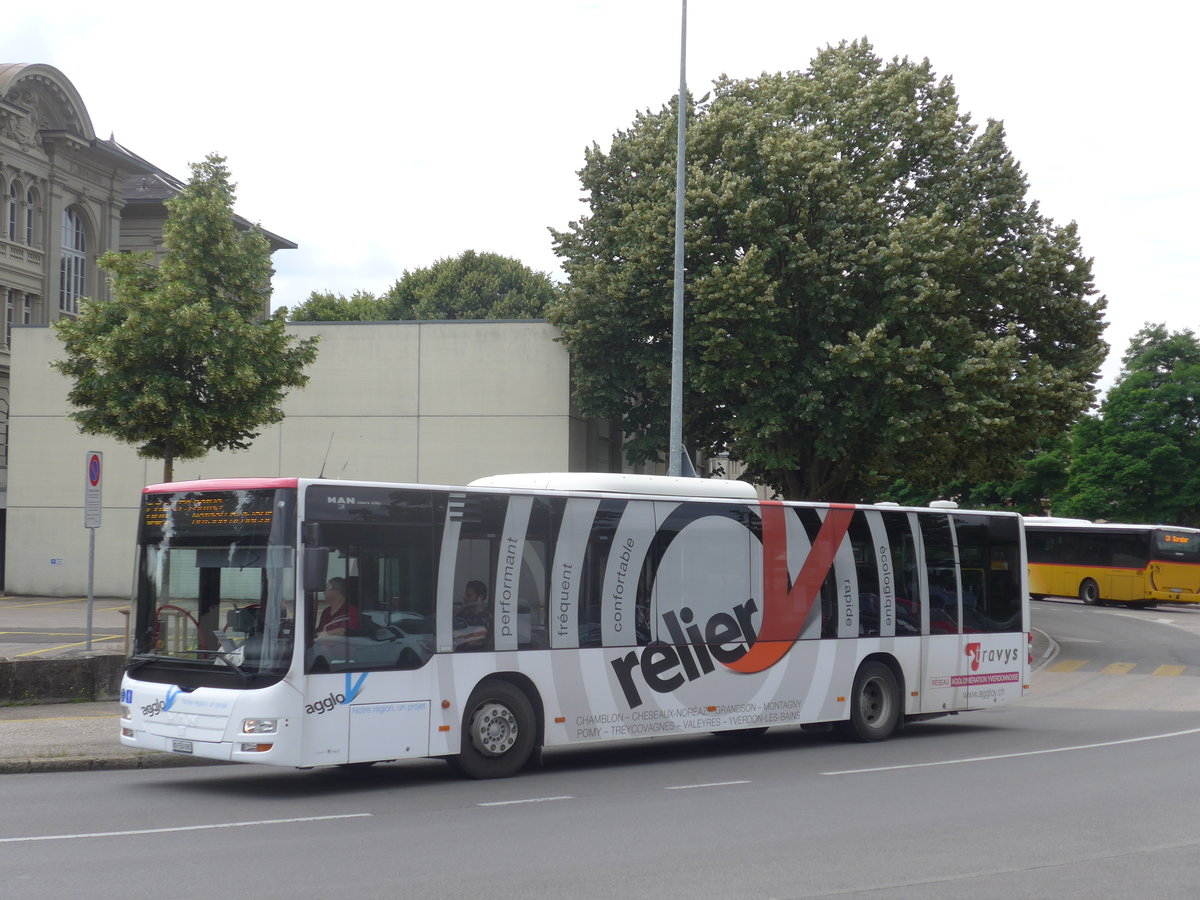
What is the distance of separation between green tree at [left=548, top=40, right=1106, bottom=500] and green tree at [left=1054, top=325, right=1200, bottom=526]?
1575 inches

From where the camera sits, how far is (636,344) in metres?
32.1

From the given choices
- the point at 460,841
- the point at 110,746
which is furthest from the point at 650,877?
the point at 110,746

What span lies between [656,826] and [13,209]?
5377 centimetres

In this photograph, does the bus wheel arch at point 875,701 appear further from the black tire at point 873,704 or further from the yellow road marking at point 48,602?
the yellow road marking at point 48,602

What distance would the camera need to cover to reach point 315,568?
1087cm

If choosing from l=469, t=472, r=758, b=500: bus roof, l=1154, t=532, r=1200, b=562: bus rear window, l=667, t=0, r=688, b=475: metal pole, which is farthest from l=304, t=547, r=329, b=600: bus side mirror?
l=1154, t=532, r=1200, b=562: bus rear window

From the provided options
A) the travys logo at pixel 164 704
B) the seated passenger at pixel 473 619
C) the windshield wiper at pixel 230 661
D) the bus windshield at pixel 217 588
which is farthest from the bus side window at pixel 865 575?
the travys logo at pixel 164 704

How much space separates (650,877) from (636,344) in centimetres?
2479

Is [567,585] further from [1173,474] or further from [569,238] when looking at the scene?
[1173,474]

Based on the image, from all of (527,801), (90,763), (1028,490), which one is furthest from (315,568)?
(1028,490)

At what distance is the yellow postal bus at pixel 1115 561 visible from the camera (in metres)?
48.3

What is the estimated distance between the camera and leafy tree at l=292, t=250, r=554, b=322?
63594 mm

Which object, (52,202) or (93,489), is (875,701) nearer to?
(93,489)

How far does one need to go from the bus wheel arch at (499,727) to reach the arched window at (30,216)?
50969 millimetres
